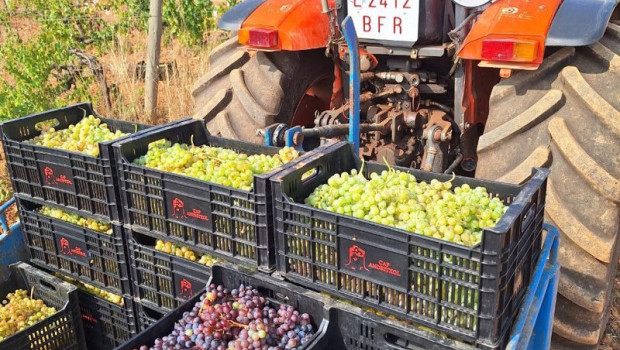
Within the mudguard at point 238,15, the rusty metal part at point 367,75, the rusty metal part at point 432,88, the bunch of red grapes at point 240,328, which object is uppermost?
the mudguard at point 238,15

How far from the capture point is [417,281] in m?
1.91

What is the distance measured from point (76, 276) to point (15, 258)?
1.56 feet

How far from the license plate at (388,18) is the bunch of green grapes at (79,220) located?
1.70 meters

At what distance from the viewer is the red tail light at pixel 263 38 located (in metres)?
3.54

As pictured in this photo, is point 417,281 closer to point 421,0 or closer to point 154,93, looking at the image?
point 421,0

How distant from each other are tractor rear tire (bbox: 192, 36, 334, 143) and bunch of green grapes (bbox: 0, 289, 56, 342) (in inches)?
52.6

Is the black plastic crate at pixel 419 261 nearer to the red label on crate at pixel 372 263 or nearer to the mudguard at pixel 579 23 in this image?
the red label on crate at pixel 372 263

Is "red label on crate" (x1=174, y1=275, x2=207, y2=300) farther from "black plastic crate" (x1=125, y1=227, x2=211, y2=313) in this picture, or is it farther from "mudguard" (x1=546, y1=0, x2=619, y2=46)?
"mudguard" (x1=546, y1=0, x2=619, y2=46)

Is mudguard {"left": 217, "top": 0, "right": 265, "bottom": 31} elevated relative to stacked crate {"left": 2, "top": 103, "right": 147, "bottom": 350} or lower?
elevated

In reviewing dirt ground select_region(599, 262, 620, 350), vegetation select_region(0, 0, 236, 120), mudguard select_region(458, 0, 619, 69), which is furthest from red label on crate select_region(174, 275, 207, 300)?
vegetation select_region(0, 0, 236, 120)

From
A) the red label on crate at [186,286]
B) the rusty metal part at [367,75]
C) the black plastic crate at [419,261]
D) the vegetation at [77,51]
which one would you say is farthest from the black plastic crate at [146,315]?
the vegetation at [77,51]

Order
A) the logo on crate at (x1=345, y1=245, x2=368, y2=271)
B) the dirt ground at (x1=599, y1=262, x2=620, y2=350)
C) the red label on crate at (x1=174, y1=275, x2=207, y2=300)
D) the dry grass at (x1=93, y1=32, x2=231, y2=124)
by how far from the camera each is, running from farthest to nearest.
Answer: the dry grass at (x1=93, y1=32, x2=231, y2=124) → the dirt ground at (x1=599, y1=262, x2=620, y2=350) → the red label on crate at (x1=174, y1=275, x2=207, y2=300) → the logo on crate at (x1=345, y1=245, x2=368, y2=271)

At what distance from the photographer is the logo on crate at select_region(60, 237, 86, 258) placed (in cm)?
290

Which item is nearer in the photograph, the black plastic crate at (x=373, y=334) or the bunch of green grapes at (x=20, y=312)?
the black plastic crate at (x=373, y=334)
